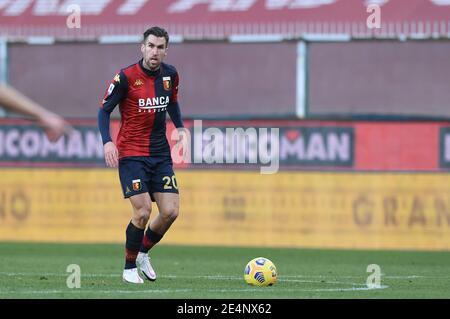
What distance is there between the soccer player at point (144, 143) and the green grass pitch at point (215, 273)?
0.46m

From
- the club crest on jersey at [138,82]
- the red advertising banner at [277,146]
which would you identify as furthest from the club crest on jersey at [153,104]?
the red advertising banner at [277,146]

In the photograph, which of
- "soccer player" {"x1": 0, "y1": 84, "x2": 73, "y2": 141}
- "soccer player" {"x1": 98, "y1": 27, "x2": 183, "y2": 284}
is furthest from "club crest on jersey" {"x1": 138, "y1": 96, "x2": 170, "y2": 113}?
"soccer player" {"x1": 0, "y1": 84, "x2": 73, "y2": 141}

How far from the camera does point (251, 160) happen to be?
18266 mm

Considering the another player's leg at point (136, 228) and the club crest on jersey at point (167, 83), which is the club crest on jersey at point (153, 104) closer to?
the club crest on jersey at point (167, 83)

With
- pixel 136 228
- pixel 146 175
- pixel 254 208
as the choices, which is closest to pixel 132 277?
pixel 136 228

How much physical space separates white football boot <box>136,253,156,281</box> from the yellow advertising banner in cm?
682

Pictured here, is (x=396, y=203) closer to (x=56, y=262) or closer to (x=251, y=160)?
(x=251, y=160)

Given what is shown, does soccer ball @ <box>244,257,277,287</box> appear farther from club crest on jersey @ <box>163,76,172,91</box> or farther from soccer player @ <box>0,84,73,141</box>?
soccer player @ <box>0,84,73,141</box>

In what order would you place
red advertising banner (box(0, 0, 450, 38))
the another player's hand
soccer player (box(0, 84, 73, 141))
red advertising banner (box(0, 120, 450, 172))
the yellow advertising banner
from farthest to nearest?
red advertising banner (box(0, 0, 450, 38))
red advertising banner (box(0, 120, 450, 172))
the yellow advertising banner
the another player's hand
soccer player (box(0, 84, 73, 141))

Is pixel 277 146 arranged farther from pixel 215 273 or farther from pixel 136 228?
pixel 136 228

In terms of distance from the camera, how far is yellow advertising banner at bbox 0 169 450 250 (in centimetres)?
1747

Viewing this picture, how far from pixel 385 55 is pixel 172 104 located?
15552mm

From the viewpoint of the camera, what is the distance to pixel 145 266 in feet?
36.8

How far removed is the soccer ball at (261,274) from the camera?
423 inches
